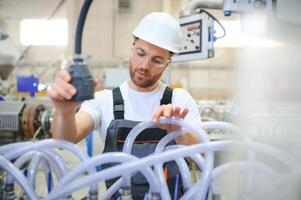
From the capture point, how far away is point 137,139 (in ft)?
3.41

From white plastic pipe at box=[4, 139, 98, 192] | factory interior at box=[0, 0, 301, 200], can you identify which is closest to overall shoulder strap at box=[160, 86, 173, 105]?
factory interior at box=[0, 0, 301, 200]

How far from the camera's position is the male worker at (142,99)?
100 centimetres

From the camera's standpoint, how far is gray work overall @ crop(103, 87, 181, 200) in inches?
35.8

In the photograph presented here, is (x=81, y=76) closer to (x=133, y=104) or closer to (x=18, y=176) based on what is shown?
(x=18, y=176)

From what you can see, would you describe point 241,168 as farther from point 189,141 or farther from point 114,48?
point 114,48

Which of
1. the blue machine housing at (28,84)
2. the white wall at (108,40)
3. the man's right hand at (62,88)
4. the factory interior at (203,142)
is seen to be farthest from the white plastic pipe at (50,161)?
the white wall at (108,40)

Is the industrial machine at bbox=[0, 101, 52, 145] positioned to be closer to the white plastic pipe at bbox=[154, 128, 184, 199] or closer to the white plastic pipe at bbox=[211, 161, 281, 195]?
the white plastic pipe at bbox=[154, 128, 184, 199]

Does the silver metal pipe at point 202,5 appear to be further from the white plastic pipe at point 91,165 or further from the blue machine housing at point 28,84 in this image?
the blue machine housing at point 28,84

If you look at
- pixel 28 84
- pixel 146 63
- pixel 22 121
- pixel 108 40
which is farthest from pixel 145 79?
pixel 108 40

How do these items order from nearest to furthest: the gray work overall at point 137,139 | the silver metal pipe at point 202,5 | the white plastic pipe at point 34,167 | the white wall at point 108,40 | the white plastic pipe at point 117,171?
the white plastic pipe at point 117,171 < the white plastic pipe at point 34,167 < the gray work overall at point 137,139 < the silver metal pipe at point 202,5 < the white wall at point 108,40

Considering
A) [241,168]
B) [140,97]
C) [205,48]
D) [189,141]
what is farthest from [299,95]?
[205,48]

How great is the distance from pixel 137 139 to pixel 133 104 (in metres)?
0.16

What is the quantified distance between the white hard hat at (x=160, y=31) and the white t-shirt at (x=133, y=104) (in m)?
0.19

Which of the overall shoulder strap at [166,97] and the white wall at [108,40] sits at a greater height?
the white wall at [108,40]
